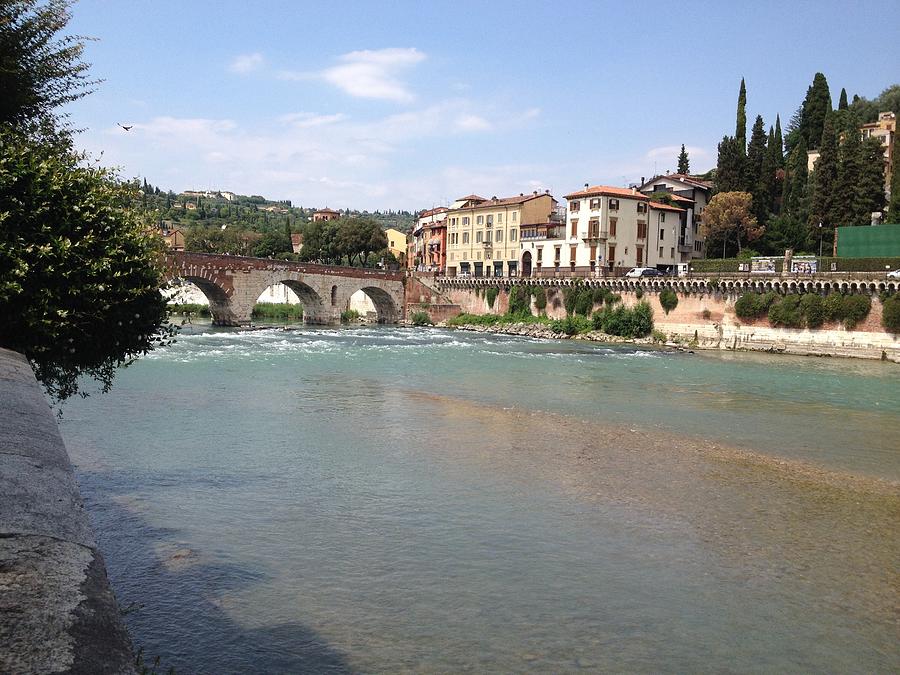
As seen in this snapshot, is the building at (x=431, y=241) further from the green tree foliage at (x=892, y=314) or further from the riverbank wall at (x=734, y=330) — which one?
the green tree foliage at (x=892, y=314)

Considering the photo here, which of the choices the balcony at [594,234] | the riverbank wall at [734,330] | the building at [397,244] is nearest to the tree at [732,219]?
the balcony at [594,234]

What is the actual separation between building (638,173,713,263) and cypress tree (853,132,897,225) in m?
14.9

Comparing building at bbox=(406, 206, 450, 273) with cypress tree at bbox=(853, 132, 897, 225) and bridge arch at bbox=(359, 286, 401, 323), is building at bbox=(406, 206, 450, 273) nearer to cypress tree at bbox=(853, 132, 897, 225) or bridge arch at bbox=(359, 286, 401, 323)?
bridge arch at bbox=(359, 286, 401, 323)

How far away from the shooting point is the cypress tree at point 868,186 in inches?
2133

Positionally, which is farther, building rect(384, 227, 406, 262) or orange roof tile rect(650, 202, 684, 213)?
building rect(384, 227, 406, 262)

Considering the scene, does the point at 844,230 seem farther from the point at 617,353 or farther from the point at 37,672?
the point at 37,672

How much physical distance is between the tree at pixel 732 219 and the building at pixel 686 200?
5.32 m

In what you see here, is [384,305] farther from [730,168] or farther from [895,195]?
[895,195]

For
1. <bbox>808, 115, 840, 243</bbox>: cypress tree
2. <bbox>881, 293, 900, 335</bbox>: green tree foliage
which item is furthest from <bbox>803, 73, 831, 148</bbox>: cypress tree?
<bbox>881, 293, 900, 335</bbox>: green tree foliage

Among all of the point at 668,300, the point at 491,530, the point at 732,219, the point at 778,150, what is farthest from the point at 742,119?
the point at 491,530

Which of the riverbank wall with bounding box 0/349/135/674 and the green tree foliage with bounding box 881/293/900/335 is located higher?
the green tree foliage with bounding box 881/293/900/335

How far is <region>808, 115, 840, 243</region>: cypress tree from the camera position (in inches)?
2189

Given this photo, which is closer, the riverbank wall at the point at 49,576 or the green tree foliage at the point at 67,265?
the riverbank wall at the point at 49,576

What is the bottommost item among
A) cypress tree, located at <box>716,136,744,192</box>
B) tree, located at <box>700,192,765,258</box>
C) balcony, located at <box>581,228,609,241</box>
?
balcony, located at <box>581,228,609,241</box>
